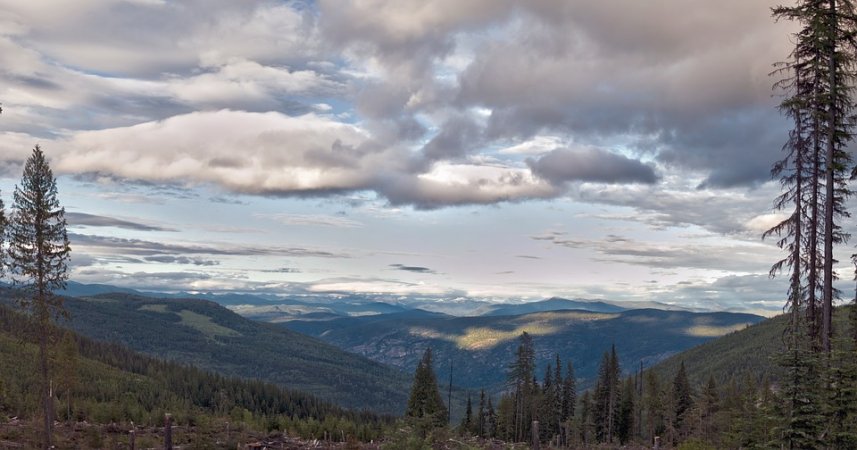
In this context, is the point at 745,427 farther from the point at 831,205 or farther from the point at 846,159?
the point at 846,159

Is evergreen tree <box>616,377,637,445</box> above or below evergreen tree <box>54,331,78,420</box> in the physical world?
below

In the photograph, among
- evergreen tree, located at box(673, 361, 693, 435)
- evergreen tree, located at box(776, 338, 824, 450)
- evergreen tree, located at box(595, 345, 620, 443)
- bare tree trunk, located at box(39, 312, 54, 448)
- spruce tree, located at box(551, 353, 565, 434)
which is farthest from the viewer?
spruce tree, located at box(551, 353, 565, 434)

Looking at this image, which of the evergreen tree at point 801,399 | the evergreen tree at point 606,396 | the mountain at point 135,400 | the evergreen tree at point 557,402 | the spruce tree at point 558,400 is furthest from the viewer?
the spruce tree at point 558,400

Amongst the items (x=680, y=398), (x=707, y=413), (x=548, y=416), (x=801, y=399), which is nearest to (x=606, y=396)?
(x=548, y=416)

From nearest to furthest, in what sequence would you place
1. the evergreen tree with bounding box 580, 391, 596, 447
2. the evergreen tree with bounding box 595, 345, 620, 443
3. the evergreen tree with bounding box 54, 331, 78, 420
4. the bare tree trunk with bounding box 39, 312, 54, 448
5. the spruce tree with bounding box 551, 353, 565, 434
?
the bare tree trunk with bounding box 39, 312, 54, 448
the evergreen tree with bounding box 54, 331, 78, 420
the evergreen tree with bounding box 580, 391, 596, 447
the evergreen tree with bounding box 595, 345, 620, 443
the spruce tree with bounding box 551, 353, 565, 434

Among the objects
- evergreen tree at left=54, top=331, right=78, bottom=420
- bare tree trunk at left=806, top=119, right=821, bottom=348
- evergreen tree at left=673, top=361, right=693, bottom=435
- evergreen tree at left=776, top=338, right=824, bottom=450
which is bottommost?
evergreen tree at left=673, top=361, right=693, bottom=435

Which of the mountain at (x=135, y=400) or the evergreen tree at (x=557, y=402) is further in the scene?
the evergreen tree at (x=557, y=402)

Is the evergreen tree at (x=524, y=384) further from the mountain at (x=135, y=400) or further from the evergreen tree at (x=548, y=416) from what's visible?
the mountain at (x=135, y=400)

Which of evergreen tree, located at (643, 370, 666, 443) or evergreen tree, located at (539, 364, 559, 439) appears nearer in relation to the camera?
evergreen tree, located at (643, 370, 666, 443)

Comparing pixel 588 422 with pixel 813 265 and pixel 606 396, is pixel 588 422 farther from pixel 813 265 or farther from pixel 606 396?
pixel 813 265

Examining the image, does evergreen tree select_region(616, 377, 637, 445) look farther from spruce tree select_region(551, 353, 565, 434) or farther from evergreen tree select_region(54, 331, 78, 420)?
evergreen tree select_region(54, 331, 78, 420)

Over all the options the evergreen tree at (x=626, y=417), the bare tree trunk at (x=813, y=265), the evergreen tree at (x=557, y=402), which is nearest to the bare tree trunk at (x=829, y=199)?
the bare tree trunk at (x=813, y=265)

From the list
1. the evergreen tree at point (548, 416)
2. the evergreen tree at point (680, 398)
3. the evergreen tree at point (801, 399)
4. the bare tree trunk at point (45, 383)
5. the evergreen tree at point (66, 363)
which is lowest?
the evergreen tree at point (548, 416)

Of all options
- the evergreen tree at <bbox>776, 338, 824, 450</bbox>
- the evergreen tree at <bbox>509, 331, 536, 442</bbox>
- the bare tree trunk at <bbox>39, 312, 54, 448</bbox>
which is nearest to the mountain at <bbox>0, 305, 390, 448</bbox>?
the bare tree trunk at <bbox>39, 312, 54, 448</bbox>
